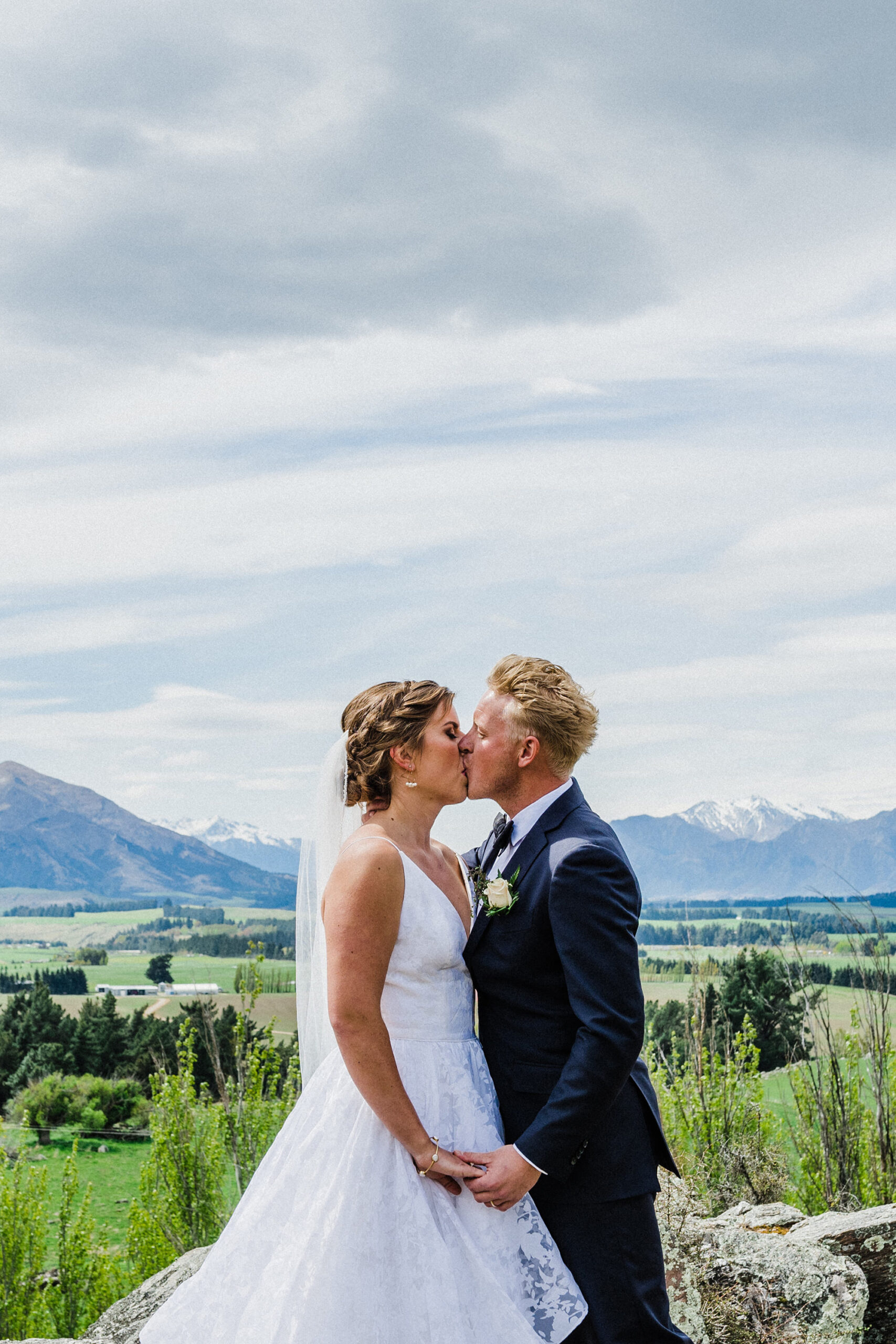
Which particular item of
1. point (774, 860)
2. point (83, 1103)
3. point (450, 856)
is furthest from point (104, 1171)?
point (774, 860)

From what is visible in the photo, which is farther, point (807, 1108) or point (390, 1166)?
point (807, 1108)

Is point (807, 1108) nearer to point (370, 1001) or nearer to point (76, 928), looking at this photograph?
point (370, 1001)

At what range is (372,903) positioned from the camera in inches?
145

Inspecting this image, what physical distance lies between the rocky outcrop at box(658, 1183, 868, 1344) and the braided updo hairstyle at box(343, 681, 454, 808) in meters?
3.32

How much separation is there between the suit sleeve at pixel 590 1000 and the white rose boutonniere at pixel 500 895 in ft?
0.59

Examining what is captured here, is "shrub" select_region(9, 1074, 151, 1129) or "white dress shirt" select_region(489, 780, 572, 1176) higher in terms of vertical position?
"white dress shirt" select_region(489, 780, 572, 1176)

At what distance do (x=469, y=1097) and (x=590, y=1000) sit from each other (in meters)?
0.62

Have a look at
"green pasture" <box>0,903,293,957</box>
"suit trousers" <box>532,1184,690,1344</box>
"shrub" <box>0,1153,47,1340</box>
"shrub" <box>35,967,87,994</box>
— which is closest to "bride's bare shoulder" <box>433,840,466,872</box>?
"suit trousers" <box>532,1184,690,1344</box>

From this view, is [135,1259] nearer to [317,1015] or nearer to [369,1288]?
[317,1015]

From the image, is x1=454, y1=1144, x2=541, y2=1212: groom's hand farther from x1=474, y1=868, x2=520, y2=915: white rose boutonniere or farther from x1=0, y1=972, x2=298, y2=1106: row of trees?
x1=0, y1=972, x2=298, y2=1106: row of trees

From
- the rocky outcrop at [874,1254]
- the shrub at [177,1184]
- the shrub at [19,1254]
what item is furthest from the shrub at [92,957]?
the rocky outcrop at [874,1254]

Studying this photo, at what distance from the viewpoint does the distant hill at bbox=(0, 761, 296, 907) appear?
331ft

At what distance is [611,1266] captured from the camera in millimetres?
3693

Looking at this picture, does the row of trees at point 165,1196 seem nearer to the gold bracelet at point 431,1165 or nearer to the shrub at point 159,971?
the gold bracelet at point 431,1165
